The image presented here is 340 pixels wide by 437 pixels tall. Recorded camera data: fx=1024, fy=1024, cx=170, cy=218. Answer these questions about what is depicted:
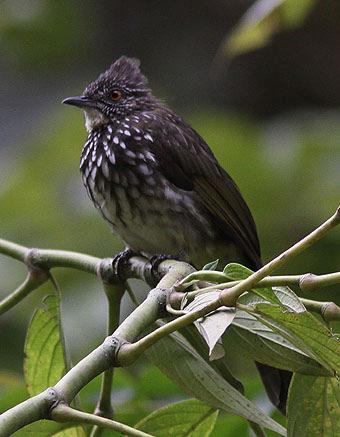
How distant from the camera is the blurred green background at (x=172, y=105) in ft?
14.3

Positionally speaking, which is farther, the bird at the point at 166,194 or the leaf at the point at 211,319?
the bird at the point at 166,194

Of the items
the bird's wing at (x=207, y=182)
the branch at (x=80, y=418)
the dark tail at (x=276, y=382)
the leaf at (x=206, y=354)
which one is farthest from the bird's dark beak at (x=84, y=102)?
the branch at (x=80, y=418)

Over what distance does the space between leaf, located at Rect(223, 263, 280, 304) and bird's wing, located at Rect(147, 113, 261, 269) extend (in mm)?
1851

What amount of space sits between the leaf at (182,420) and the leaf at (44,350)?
341 mm

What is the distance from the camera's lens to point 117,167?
381cm

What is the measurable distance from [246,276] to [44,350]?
80 cm

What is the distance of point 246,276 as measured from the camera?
1839mm

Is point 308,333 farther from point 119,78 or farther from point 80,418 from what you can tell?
point 119,78

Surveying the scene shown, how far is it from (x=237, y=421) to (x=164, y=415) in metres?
0.45

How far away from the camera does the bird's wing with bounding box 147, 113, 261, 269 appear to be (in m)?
3.76

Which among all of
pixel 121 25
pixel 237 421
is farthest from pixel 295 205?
pixel 121 25

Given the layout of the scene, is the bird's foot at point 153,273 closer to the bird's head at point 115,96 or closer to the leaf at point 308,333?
the leaf at point 308,333

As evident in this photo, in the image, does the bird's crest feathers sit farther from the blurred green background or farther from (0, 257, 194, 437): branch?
(0, 257, 194, 437): branch

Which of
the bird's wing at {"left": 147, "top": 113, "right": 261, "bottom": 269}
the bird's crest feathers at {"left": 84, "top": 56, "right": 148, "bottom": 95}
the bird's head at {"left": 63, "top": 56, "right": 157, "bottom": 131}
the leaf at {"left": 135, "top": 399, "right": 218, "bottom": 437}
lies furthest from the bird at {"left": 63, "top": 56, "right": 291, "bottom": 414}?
the leaf at {"left": 135, "top": 399, "right": 218, "bottom": 437}
